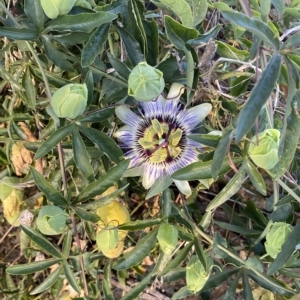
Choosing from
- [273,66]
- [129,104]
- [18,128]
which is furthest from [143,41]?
[18,128]

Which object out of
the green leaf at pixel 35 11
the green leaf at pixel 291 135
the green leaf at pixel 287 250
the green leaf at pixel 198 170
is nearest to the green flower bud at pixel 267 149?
the green leaf at pixel 291 135

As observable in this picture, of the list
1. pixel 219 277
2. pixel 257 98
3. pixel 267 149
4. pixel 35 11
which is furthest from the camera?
pixel 219 277

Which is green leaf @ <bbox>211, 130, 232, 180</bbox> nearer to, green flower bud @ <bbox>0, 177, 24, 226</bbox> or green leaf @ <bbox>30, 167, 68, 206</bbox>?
green leaf @ <bbox>30, 167, 68, 206</bbox>

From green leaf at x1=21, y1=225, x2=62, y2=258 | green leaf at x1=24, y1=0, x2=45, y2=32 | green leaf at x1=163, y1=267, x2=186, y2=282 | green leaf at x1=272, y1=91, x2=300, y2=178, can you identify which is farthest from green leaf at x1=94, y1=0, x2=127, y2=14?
green leaf at x1=163, y1=267, x2=186, y2=282

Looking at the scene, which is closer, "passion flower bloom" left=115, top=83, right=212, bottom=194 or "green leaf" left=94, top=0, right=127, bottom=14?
"green leaf" left=94, top=0, right=127, bottom=14

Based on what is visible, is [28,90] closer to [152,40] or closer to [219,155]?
[152,40]

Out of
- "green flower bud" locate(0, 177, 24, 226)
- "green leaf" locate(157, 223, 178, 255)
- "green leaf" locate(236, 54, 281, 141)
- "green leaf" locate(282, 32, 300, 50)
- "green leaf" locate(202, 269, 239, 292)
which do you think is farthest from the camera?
"green flower bud" locate(0, 177, 24, 226)

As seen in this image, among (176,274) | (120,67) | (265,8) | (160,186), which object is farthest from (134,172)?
(265,8)
